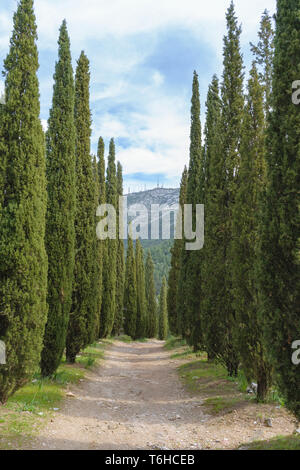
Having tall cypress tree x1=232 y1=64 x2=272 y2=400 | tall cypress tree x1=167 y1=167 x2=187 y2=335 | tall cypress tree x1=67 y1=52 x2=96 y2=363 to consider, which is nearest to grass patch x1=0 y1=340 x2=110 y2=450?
tall cypress tree x1=67 y1=52 x2=96 y2=363

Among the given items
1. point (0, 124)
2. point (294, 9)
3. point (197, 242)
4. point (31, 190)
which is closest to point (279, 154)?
point (294, 9)

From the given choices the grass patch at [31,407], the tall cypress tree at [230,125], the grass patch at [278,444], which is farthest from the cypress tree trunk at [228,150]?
the grass patch at [278,444]

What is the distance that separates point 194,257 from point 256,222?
8.29 metres

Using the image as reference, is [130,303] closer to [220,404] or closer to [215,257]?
[215,257]

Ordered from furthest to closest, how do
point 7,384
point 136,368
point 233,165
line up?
point 136,368 → point 233,165 → point 7,384

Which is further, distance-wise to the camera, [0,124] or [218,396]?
[218,396]

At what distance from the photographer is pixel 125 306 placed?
103 feet

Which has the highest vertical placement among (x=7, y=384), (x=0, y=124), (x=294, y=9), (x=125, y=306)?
(x=294, y=9)

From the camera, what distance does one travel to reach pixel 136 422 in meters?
7.12

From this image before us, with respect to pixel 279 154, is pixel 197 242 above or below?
below

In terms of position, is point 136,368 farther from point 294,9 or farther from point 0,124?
point 294,9

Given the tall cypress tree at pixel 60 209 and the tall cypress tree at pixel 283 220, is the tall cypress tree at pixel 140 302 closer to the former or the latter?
the tall cypress tree at pixel 60 209

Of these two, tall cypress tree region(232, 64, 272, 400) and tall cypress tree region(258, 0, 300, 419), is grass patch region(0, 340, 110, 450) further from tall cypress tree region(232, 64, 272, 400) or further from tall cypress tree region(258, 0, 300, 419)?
tall cypress tree region(232, 64, 272, 400)
